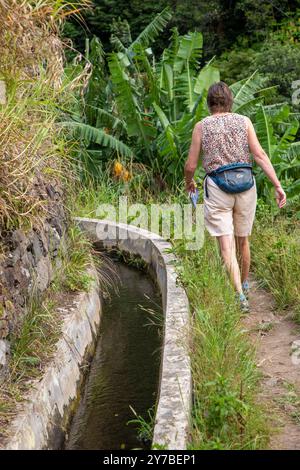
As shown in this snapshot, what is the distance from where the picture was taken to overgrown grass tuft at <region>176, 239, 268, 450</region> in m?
4.30

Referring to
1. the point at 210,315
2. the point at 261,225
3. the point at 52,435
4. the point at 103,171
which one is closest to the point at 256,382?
the point at 210,315

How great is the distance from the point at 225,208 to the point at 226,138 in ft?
2.10

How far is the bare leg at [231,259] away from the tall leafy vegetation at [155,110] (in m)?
4.21

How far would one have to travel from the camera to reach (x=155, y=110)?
12.0m

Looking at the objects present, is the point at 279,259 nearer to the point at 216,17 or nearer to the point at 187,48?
the point at 187,48

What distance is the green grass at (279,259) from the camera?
699 cm

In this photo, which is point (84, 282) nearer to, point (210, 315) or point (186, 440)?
point (210, 315)

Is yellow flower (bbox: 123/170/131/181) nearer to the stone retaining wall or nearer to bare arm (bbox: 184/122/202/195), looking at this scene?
the stone retaining wall

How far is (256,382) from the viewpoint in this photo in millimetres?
5316

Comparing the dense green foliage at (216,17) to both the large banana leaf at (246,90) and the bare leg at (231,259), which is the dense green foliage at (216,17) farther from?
the bare leg at (231,259)

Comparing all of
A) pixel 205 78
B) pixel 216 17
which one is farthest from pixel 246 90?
pixel 216 17

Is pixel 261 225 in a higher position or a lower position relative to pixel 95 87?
lower
